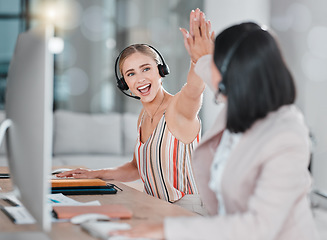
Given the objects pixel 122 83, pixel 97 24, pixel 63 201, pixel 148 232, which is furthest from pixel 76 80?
pixel 148 232

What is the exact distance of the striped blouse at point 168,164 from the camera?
201cm

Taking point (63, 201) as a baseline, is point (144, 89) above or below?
above

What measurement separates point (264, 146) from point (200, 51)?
559mm

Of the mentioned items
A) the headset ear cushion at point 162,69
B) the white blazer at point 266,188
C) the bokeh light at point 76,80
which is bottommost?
the bokeh light at point 76,80

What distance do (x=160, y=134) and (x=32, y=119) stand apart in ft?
3.27

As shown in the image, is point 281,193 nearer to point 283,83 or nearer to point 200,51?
point 283,83

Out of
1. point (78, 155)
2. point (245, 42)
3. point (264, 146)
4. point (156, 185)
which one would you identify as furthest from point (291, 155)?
point (78, 155)

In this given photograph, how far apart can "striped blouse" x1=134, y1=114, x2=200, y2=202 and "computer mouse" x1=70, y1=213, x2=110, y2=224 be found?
2.54ft

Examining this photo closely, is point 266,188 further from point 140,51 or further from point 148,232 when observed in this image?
point 140,51

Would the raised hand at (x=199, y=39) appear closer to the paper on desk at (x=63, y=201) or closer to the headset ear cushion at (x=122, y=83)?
the paper on desk at (x=63, y=201)

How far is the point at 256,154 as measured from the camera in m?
1.03

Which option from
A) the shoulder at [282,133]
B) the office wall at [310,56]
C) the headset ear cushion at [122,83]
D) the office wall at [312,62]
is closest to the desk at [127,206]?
the shoulder at [282,133]

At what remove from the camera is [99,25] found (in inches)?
235

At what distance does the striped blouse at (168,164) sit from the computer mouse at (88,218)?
773 mm
